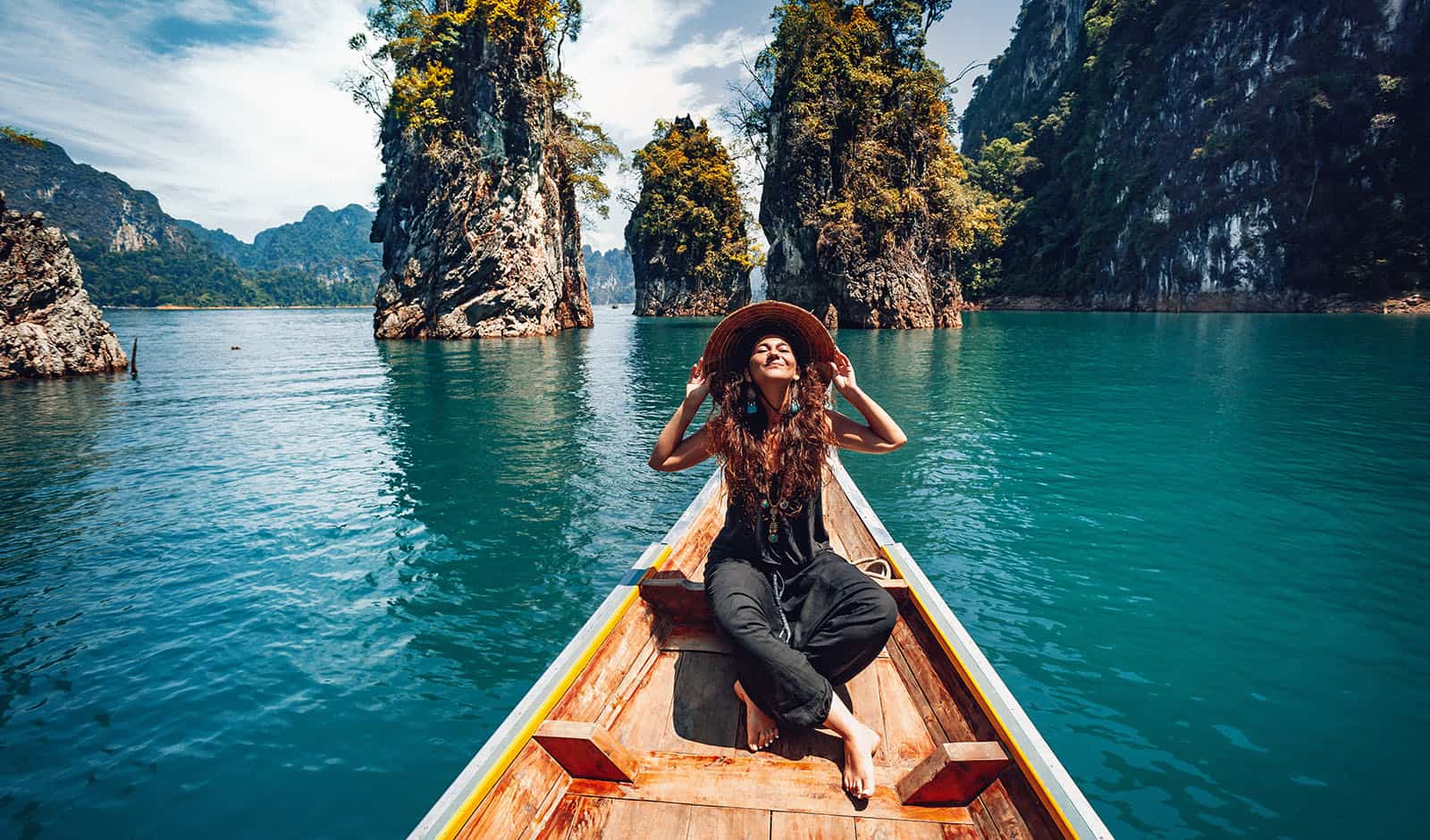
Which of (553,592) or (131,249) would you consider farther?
(131,249)

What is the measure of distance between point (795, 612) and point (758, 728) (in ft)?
2.07

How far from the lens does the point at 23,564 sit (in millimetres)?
6562

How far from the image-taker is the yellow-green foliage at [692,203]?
59.4 meters

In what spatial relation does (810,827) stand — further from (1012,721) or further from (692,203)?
(692,203)

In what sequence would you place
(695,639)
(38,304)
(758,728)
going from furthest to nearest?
(38,304)
(695,639)
(758,728)

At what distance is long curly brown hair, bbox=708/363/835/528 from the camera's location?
10.8 ft

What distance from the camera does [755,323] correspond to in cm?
346

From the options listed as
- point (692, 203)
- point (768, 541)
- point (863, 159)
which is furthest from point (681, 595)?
point (692, 203)

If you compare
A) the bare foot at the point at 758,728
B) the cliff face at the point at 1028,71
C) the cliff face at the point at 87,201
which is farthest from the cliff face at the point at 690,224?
the cliff face at the point at 87,201

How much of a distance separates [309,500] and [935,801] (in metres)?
9.16

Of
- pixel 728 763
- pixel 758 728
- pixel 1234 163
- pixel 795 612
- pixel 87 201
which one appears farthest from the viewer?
pixel 87 201

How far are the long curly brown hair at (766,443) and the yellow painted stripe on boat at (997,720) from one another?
36.3 inches

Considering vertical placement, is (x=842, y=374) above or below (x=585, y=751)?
above

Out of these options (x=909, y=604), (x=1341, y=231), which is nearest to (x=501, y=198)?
(x=909, y=604)
